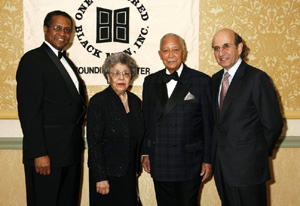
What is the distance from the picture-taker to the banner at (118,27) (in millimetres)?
3199

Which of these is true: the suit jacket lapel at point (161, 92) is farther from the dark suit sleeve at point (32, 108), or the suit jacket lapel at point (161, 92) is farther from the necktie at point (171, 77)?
the dark suit sleeve at point (32, 108)

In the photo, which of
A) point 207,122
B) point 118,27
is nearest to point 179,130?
point 207,122

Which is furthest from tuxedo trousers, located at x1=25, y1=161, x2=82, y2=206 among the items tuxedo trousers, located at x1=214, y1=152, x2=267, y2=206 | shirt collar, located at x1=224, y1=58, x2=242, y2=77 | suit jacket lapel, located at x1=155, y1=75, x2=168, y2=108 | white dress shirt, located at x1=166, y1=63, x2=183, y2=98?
shirt collar, located at x1=224, y1=58, x2=242, y2=77

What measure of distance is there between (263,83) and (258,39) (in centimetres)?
138

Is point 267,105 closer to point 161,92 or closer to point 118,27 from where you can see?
point 161,92

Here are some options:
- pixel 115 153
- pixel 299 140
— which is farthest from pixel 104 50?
pixel 299 140

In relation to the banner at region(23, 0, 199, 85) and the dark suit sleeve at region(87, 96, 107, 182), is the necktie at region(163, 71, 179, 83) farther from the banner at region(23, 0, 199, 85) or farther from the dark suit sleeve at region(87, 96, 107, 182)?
the banner at region(23, 0, 199, 85)

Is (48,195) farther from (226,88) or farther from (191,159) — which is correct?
(226,88)

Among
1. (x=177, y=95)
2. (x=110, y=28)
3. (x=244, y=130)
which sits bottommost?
(x=244, y=130)

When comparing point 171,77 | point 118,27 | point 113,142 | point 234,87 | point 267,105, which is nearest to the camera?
point 267,105

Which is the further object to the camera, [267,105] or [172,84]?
[172,84]

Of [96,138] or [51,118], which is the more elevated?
[51,118]

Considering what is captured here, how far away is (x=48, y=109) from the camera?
2197 millimetres

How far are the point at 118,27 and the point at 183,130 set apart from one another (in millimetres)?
1599
